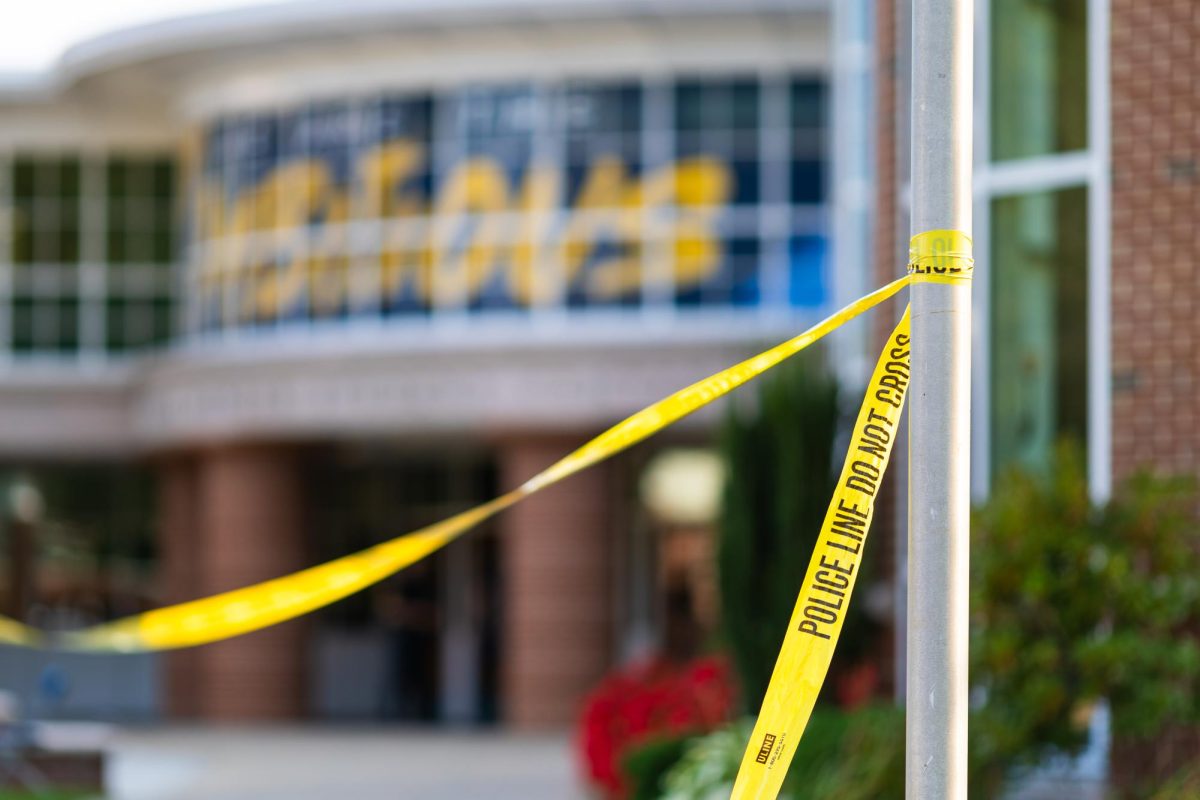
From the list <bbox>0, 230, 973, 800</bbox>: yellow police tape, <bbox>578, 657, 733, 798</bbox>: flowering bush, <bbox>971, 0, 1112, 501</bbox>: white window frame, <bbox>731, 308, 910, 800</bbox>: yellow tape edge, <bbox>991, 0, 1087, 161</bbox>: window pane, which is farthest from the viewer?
<bbox>578, 657, 733, 798</bbox>: flowering bush

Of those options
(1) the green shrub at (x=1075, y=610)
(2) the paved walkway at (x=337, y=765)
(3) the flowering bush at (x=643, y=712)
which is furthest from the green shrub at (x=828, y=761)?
(2) the paved walkway at (x=337, y=765)

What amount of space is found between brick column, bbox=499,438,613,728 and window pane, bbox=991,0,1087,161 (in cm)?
1339

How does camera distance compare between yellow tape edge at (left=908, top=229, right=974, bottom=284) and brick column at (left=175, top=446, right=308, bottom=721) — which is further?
brick column at (left=175, top=446, right=308, bottom=721)

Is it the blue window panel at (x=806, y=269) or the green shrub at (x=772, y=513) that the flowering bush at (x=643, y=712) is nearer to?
the green shrub at (x=772, y=513)

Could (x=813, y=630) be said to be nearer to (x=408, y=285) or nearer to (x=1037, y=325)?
(x=1037, y=325)

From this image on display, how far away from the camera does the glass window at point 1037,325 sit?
1192cm

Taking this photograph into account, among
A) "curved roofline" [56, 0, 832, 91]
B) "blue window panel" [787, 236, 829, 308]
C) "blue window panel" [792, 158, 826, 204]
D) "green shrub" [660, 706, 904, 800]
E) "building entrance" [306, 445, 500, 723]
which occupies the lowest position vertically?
"building entrance" [306, 445, 500, 723]

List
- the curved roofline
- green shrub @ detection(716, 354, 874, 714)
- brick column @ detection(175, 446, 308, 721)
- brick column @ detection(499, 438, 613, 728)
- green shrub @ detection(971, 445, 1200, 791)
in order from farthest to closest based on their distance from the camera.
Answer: brick column @ detection(175, 446, 308, 721) → brick column @ detection(499, 438, 613, 728) → the curved roofline → green shrub @ detection(716, 354, 874, 714) → green shrub @ detection(971, 445, 1200, 791)

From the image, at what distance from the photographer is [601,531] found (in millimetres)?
26031

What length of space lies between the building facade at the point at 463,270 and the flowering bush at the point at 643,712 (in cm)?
837

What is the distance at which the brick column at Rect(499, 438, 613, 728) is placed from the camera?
2555cm

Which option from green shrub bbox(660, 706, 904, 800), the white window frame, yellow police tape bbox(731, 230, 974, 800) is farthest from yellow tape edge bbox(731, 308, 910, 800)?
the white window frame

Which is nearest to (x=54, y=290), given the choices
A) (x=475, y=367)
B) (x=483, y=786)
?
(x=475, y=367)

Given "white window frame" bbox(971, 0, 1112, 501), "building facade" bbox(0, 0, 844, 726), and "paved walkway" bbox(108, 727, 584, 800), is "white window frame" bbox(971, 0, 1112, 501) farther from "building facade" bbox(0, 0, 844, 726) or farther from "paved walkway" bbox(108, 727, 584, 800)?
"building facade" bbox(0, 0, 844, 726)
